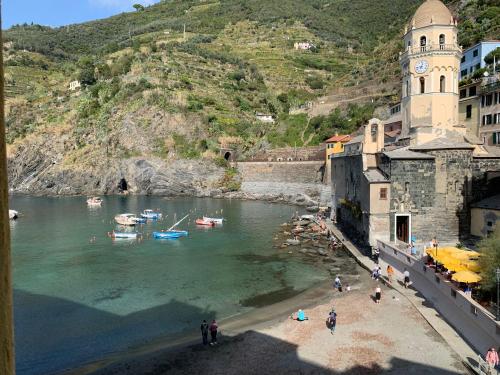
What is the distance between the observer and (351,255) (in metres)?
33.8

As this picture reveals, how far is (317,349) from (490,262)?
7.99 metres

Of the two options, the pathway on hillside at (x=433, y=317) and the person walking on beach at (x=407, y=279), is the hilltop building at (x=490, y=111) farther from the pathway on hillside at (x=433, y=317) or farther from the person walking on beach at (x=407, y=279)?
the person walking on beach at (x=407, y=279)

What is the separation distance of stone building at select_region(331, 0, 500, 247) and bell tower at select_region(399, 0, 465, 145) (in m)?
0.07

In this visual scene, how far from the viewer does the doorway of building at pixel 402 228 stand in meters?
29.5

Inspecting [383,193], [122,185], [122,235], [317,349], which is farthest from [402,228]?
[122,185]

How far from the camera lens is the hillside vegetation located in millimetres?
89875

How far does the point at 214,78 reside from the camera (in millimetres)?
112938

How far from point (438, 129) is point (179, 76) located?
8451 centimetres

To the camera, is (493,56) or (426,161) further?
(493,56)

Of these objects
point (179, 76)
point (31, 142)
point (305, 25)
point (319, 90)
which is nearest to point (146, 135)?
point (179, 76)

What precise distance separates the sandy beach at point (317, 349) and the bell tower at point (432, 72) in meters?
14.9

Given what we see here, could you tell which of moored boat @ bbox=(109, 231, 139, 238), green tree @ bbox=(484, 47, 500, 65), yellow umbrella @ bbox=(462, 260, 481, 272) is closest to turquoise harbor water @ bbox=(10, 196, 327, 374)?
moored boat @ bbox=(109, 231, 139, 238)

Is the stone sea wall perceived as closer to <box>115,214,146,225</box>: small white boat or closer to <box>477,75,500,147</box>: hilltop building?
<box>477,75,500,147</box>: hilltop building

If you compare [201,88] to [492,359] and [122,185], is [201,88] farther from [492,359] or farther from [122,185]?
[492,359]
